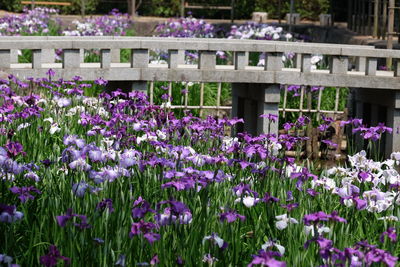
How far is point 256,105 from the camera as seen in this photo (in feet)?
40.4

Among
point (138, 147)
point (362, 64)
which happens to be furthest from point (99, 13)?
point (138, 147)

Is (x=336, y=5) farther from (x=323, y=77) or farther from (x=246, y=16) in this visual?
(x=323, y=77)

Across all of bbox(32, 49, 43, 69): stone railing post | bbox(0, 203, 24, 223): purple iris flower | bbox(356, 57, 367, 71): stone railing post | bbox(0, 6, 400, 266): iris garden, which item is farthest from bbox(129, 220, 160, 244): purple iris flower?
bbox(356, 57, 367, 71): stone railing post

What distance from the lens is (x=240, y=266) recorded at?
4164mm

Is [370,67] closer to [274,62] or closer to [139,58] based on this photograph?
[274,62]

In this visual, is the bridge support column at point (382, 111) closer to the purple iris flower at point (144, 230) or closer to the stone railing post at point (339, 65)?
the stone railing post at point (339, 65)

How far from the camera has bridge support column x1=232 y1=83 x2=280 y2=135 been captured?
1149 centimetres

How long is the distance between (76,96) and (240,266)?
4374 millimetres

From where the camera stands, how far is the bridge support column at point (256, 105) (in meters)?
11.5

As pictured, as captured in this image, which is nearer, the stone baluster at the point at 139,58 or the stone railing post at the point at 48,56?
the stone baluster at the point at 139,58

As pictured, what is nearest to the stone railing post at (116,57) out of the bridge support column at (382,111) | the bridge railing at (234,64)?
the bridge railing at (234,64)

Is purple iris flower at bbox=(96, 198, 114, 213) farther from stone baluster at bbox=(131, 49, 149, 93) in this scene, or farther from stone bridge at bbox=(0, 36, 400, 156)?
stone baluster at bbox=(131, 49, 149, 93)

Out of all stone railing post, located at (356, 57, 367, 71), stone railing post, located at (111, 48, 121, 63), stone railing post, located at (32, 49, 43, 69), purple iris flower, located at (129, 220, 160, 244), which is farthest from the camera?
stone railing post, located at (111, 48, 121, 63)

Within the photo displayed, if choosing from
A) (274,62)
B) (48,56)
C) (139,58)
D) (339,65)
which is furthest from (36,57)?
(339,65)
